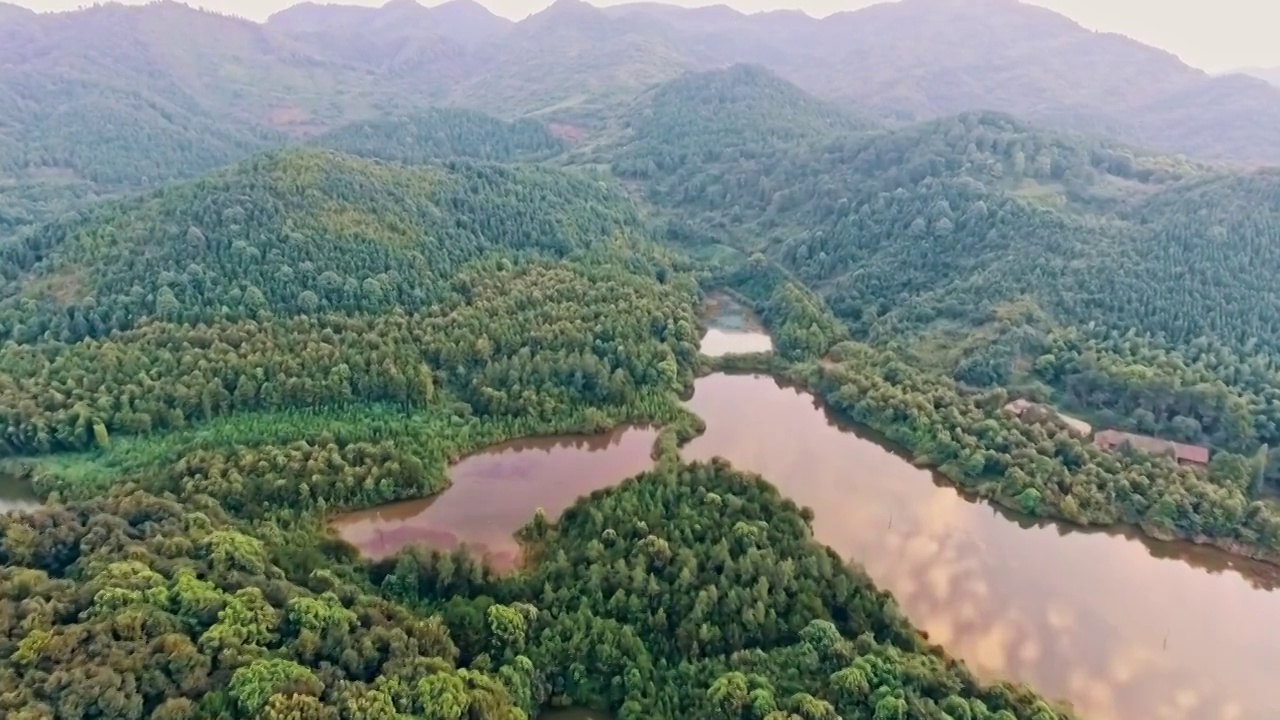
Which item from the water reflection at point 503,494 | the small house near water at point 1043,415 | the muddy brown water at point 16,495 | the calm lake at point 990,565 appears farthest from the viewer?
the small house near water at point 1043,415

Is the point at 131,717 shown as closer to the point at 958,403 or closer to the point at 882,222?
the point at 958,403

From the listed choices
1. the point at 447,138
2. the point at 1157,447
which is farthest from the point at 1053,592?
the point at 447,138

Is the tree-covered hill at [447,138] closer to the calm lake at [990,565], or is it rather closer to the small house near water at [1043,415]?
the calm lake at [990,565]

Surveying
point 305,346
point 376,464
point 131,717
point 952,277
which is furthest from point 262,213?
point 952,277

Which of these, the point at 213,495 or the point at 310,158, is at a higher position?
the point at 310,158

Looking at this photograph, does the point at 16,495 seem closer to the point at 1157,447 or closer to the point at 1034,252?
the point at 1157,447

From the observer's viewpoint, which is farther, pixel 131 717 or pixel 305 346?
pixel 305 346

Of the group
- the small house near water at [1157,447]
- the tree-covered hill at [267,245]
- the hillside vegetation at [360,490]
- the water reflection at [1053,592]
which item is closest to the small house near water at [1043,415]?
the small house near water at [1157,447]
